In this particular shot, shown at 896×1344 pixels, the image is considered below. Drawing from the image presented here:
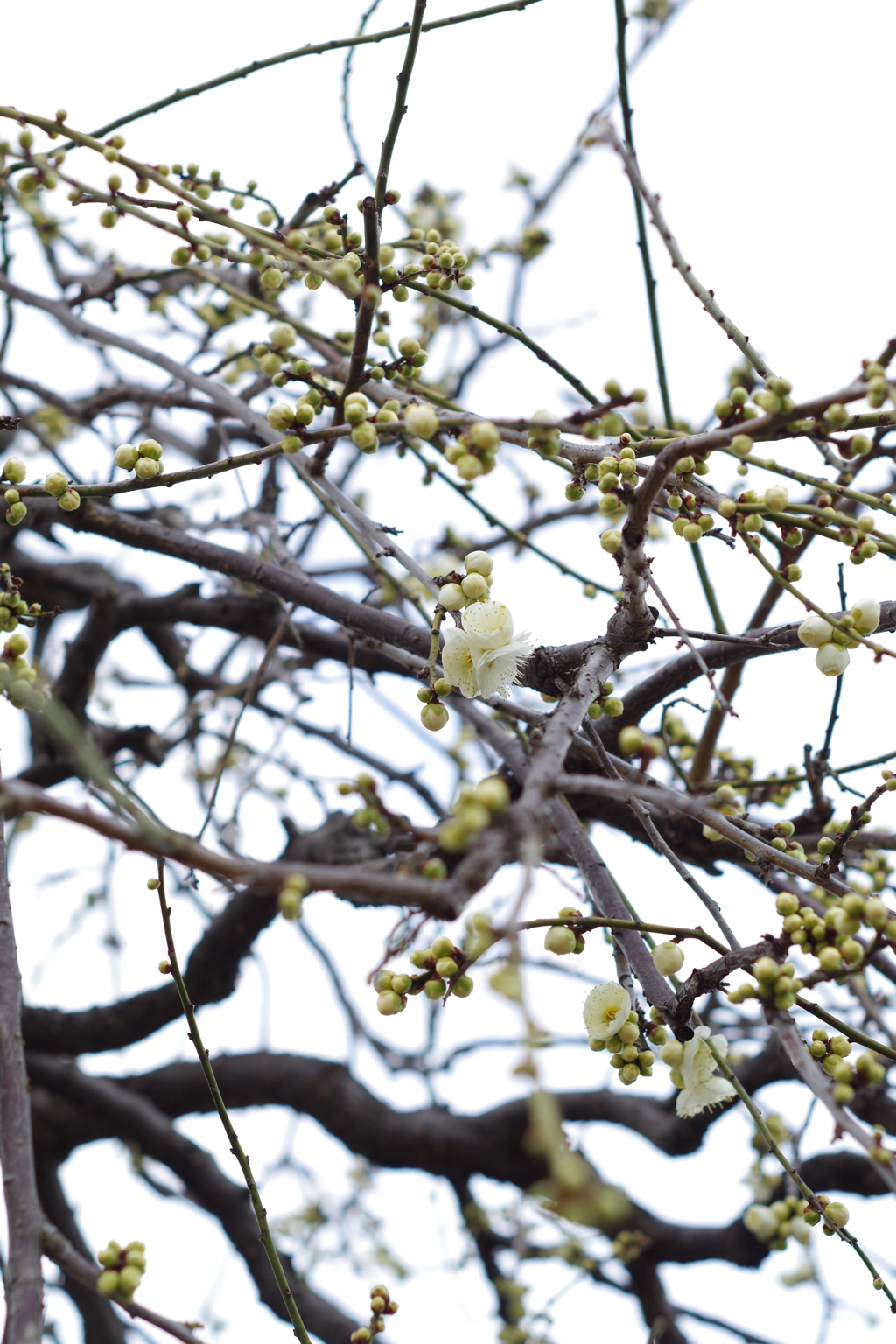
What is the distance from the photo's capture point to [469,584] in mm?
917

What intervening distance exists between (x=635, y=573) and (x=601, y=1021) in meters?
0.42

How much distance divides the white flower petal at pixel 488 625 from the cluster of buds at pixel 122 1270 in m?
0.67

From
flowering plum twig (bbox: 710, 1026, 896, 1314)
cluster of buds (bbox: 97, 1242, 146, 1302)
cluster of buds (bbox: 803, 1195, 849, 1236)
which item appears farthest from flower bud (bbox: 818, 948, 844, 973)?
cluster of buds (bbox: 97, 1242, 146, 1302)

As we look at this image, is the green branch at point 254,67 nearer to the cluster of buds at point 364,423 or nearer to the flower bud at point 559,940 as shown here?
the cluster of buds at point 364,423

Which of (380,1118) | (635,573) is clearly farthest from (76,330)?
(380,1118)

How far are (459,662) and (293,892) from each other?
1.62 feet

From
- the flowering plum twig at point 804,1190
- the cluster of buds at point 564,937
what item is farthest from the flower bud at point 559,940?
the flowering plum twig at point 804,1190

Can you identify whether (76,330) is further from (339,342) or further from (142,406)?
(339,342)

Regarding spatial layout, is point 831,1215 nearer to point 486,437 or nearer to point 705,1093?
point 705,1093

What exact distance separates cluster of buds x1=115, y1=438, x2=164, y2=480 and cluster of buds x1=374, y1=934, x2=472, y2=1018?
0.54m

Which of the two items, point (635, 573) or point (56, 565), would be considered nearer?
point (635, 573)

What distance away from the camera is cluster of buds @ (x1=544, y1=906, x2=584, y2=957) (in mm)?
855

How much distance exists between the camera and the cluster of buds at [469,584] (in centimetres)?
92

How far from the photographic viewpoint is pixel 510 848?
0.54 metres
